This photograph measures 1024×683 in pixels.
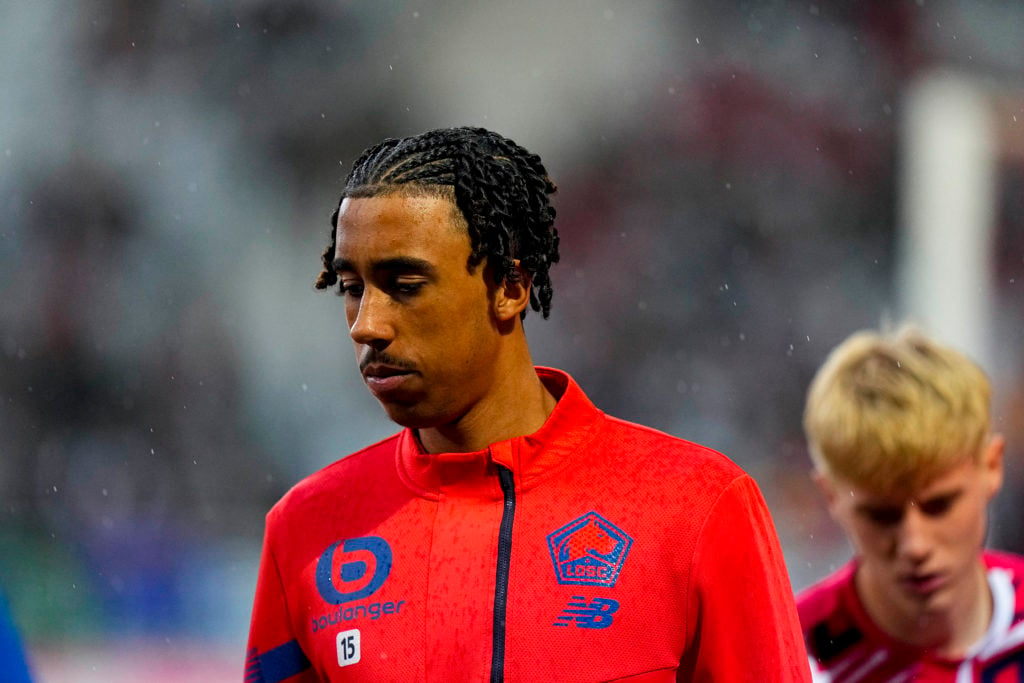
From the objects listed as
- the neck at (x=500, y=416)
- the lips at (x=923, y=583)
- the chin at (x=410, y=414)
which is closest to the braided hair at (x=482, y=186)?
the neck at (x=500, y=416)

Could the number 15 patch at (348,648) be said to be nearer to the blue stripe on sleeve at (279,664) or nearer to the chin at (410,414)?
the blue stripe on sleeve at (279,664)

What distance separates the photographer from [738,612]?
2037 millimetres

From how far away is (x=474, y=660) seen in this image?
204 cm

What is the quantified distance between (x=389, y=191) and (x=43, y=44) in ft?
25.1

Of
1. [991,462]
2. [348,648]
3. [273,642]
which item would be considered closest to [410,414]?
[348,648]

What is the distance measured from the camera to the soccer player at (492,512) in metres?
2.03

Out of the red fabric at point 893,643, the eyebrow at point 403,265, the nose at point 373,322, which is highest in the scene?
the eyebrow at point 403,265

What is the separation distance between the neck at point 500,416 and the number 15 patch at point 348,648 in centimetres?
32

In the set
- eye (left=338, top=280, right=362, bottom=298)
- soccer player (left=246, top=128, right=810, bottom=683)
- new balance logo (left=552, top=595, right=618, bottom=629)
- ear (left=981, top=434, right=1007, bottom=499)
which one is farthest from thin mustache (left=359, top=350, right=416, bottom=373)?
ear (left=981, top=434, right=1007, bottom=499)

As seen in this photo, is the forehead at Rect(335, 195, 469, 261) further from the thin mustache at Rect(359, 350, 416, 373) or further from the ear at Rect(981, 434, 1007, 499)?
the ear at Rect(981, 434, 1007, 499)

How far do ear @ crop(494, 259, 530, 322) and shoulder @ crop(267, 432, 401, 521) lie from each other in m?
0.36

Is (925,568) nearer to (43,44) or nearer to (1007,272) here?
(1007,272)

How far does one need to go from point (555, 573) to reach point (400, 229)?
1.87 ft

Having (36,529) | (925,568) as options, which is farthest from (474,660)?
(36,529)
